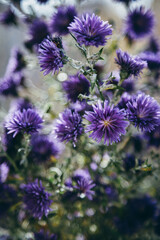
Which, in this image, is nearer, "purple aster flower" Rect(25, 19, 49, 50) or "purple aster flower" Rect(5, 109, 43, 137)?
"purple aster flower" Rect(5, 109, 43, 137)

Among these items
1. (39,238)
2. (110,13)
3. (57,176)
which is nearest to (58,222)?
(39,238)

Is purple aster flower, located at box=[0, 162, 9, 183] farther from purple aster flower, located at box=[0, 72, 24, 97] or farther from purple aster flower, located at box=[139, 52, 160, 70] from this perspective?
Result: purple aster flower, located at box=[139, 52, 160, 70]

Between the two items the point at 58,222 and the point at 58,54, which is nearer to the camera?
the point at 58,54

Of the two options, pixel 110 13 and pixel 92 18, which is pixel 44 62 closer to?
pixel 92 18

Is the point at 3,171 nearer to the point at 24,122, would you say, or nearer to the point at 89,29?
the point at 24,122

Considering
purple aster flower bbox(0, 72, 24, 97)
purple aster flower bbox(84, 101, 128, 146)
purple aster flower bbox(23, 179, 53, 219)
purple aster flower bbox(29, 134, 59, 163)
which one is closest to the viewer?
purple aster flower bbox(84, 101, 128, 146)

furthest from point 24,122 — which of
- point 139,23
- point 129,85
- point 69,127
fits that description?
point 139,23

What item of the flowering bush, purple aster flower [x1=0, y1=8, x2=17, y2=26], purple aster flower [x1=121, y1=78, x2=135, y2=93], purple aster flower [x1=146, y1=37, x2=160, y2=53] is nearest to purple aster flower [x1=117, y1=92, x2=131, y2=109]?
the flowering bush
